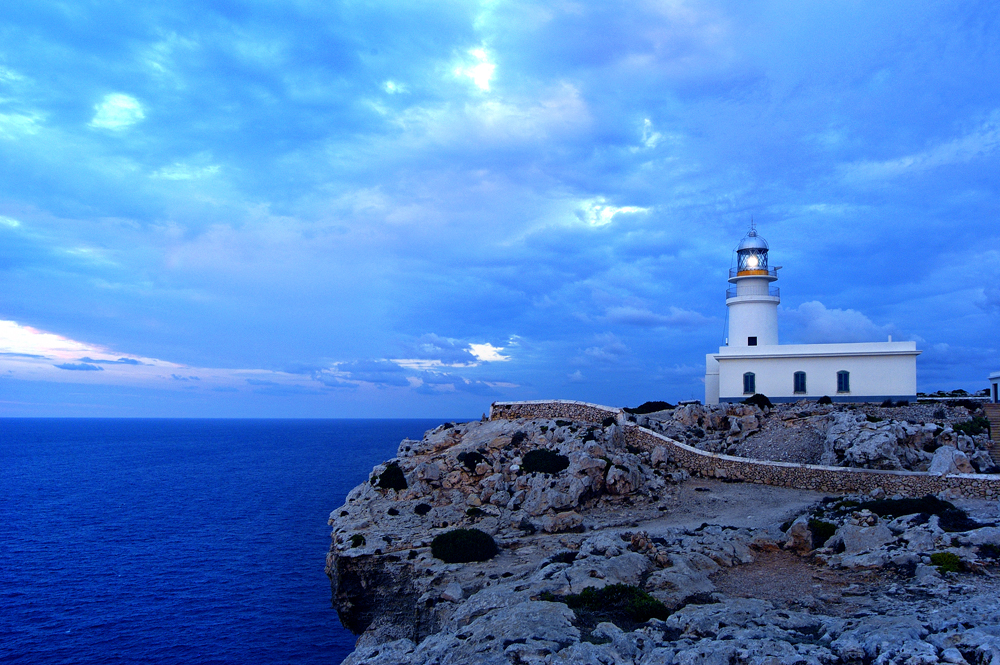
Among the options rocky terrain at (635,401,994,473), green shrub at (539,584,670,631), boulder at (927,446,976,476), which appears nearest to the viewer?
green shrub at (539,584,670,631)

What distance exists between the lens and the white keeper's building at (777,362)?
128ft

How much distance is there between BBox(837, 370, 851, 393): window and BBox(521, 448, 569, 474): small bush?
2091 centimetres

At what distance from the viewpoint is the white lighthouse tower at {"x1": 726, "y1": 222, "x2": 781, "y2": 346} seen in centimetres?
4522

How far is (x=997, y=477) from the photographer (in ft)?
78.1

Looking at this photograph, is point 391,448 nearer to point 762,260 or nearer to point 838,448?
point 762,260

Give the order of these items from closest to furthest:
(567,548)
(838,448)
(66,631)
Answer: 1. (567,548)
2. (66,631)
3. (838,448)

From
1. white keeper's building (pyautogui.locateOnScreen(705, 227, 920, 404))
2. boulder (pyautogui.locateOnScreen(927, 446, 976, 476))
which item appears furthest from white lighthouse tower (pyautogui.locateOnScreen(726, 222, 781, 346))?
boulder (pyautogui.locateOnScreen(927, 446, 976, 476))

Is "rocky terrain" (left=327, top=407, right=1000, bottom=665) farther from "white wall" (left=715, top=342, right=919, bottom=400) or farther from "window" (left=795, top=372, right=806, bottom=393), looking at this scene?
"white wall" (left=715, top=342, right=919, bottom=400)

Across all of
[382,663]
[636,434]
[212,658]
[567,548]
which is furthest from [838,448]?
[212,658]

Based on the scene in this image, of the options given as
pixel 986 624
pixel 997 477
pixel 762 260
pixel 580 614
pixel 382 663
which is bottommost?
pixel 382 663

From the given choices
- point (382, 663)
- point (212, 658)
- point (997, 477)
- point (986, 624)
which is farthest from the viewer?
point (212, 658)

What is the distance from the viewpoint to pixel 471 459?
110ft

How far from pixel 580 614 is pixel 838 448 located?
68.6 feet

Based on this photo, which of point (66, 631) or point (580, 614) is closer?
point (580, 614)
